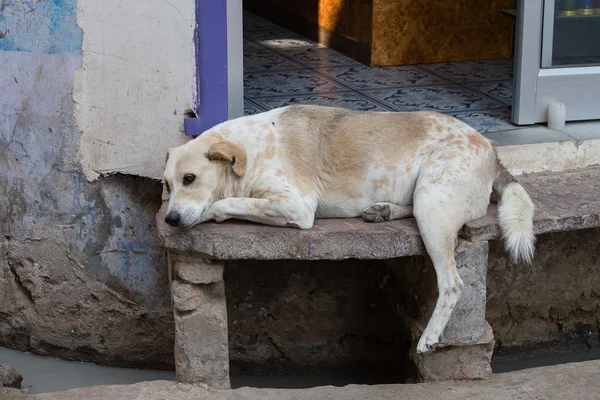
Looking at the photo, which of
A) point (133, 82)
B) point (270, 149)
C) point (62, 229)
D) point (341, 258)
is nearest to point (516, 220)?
point (341, 258)

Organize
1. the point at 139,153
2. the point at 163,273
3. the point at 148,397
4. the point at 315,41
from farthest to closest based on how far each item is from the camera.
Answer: the point at 315,41 < the point at 163,273 < the point at 139,153 < the point at 148,397

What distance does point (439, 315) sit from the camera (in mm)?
4043

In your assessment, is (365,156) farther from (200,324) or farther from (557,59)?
(557,59)

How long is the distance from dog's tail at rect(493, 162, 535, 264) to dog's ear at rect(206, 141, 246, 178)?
109 centimetres

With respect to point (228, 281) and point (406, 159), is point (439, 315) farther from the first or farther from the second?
point (228, 281)

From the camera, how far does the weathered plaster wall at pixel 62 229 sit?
4.66 m

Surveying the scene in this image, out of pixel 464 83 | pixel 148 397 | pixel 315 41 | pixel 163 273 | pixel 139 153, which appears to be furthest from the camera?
pixel 315 41

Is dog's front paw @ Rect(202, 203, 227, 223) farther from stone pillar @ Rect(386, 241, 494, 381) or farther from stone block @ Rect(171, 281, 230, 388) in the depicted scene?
stone pillar @ Rect(386, 241, 494, 381)

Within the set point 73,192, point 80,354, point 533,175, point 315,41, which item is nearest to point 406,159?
point 533,175

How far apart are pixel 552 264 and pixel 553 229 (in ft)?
3.25

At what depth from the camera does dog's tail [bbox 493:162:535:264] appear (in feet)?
13.2

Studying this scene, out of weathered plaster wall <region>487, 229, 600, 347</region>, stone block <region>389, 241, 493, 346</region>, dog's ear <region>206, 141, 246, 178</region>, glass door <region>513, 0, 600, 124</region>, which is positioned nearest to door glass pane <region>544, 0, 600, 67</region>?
glass door <region>513, 0, 600, 124</region>

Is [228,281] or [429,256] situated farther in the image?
[228,281]

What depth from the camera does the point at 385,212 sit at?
13.6 feet
